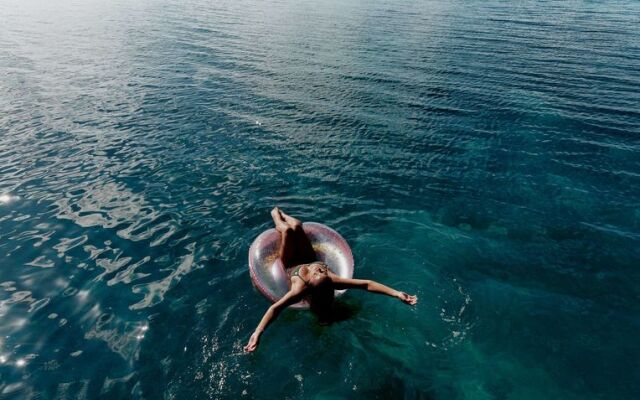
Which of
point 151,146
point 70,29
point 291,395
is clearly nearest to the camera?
point 291,395

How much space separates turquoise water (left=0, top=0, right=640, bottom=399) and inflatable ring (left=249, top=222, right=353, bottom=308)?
0.91 m

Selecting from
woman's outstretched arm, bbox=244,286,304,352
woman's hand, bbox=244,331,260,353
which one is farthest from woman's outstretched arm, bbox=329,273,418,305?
woman's hand, bbox=244,331,260,353

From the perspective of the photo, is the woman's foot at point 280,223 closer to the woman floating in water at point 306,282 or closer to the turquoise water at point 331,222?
the woman floating in water at point 306,282

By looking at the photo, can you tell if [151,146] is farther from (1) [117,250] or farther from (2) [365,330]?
(2) [365,330]

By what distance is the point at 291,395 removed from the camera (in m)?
9.14

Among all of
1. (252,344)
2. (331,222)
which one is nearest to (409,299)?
(252,344)

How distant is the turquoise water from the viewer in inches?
382

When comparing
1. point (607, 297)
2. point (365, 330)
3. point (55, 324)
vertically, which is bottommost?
point (55, 324)

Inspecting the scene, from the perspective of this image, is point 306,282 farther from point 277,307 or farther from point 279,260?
point 279,260

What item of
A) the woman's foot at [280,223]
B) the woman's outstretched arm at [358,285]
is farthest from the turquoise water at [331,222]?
the woman's foot at [280,223]

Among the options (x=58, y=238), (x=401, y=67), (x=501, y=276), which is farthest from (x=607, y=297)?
(x=401, y=67)

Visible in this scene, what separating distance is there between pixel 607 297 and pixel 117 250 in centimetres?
1560

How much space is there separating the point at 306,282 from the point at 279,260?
174cm

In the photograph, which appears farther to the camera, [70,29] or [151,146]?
[70,29]
